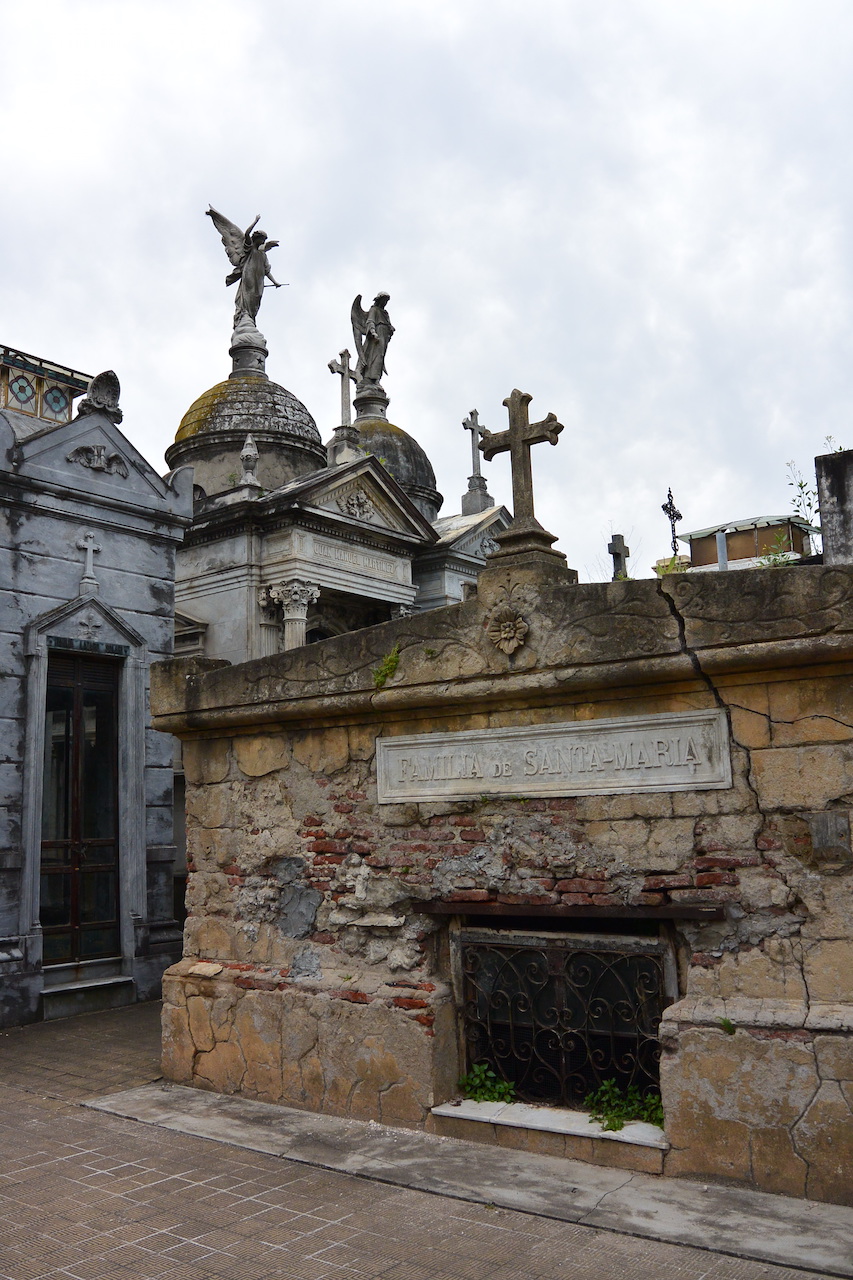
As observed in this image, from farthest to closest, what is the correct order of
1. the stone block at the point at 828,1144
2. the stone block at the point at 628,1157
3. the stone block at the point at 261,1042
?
the stone block at the point at 261,1042 < the stone block at the point at 628,1157 < the stone block at the point at 828,1144

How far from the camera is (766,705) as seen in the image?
463cm

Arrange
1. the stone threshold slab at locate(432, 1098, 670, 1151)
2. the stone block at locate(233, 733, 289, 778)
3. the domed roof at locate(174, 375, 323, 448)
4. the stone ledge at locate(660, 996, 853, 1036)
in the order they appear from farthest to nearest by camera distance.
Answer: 1. the domed roof at locate(174, 375, 323, 448)
2. the stone block at locate(233, 733, 289, 778)
3. the stone threshold slab at locate(432, 1098, 670, 1151)
4. the stone ledge at locate(660, 996, 853, 1036)

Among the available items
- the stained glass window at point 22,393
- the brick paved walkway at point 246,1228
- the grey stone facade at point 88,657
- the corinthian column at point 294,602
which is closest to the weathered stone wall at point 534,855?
the brick paved walkway at point 246,1228

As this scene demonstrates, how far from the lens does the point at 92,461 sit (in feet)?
33.6

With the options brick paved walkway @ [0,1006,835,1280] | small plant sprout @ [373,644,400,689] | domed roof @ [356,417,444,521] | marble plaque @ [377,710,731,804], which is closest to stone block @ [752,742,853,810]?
marble plaque @ [377,710,731,804]

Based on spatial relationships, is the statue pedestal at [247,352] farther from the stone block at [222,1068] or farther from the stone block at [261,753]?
the stone block at [222,1068]

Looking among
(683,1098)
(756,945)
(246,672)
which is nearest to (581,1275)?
(683,1098)

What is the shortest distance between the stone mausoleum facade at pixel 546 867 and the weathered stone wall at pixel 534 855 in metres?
0.01

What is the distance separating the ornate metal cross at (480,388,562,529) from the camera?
18.4 ft

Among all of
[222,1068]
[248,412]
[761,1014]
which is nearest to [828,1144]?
[761,1014]

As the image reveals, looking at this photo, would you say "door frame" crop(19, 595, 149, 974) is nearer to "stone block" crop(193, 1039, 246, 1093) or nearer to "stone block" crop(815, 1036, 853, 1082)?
"stone block" crop(193, 1039, 246, 1093)

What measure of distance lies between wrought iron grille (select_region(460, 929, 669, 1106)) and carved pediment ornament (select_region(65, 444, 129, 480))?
6.71 meters

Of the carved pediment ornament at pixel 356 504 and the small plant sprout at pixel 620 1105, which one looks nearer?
the small plant sprout at pixel 620 1105

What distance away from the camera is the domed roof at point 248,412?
664 inches
